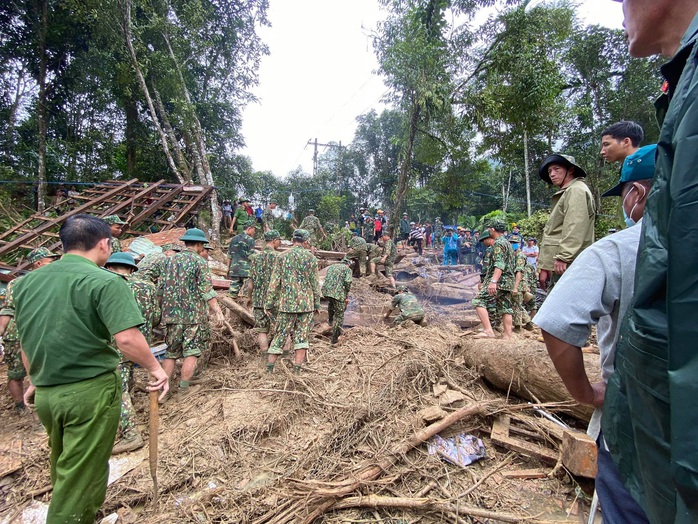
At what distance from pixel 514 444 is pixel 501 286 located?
9.17 feet

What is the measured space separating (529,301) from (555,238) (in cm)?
364

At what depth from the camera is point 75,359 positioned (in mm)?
2121

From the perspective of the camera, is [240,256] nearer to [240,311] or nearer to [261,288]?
[240,311]

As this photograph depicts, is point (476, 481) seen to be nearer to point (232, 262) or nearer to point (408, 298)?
point (408, 298)

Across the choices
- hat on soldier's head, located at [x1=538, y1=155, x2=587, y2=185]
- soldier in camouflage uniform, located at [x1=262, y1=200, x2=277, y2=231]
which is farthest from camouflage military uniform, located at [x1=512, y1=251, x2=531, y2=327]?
soldier in camouflage uniform, located at [x1=262, y1=200, x2=277, y2=231]

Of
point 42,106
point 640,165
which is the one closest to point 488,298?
point 640,165

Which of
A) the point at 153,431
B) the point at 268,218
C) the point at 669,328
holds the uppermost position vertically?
the point at 268,218

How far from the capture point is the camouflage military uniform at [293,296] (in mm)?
4934

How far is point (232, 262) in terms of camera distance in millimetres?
8328

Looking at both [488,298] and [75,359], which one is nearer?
[75,359]

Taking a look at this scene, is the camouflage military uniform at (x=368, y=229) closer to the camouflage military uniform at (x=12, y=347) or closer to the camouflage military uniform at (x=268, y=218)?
the camouflage military uniform at (x=268, y=218)

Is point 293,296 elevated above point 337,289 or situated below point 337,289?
above

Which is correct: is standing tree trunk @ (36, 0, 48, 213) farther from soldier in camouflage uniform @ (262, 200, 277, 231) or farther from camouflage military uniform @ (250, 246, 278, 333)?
camouflage military uniform @ (250, 246, 278, 333)

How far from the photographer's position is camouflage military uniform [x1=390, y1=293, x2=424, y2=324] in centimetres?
650
